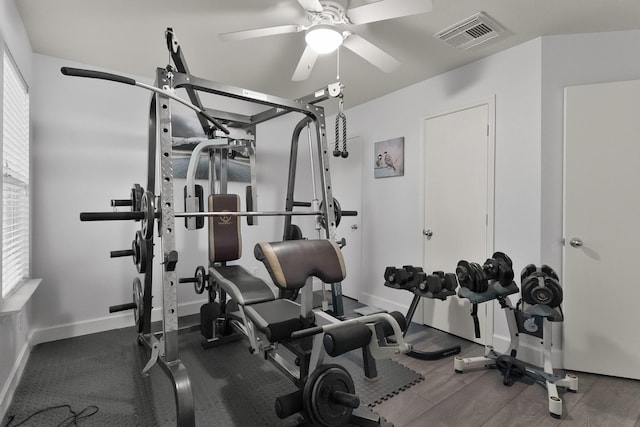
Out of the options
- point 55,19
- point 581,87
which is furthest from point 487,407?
point 55,19

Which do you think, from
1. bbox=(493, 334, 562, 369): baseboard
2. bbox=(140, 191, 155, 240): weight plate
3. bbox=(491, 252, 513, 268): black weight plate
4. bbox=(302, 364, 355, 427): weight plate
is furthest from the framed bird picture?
bbox=(140, 191, 155, 240): weight plate

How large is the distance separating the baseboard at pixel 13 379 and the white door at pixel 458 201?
309 centimetres

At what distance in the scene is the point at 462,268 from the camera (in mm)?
2270

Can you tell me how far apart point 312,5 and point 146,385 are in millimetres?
2476

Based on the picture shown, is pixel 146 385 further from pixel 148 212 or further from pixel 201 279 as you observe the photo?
pixel 148 212

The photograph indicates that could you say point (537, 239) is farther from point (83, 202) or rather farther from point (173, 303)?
point (83, 202)

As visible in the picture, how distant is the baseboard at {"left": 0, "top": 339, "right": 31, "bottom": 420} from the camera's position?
1.71m

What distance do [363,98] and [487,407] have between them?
311 cm

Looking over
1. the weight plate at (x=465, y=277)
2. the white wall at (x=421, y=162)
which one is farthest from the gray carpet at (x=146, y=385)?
the white wall at (x=421, y=162)

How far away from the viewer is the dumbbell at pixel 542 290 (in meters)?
1.90

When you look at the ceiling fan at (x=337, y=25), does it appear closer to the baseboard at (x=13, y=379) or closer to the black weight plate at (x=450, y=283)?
the black weight plate at (x=450, y=283)

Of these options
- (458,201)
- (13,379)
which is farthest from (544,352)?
(13,379)

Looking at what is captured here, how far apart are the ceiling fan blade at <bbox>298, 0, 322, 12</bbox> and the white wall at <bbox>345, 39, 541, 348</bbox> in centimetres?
168

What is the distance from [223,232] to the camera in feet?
9.07
